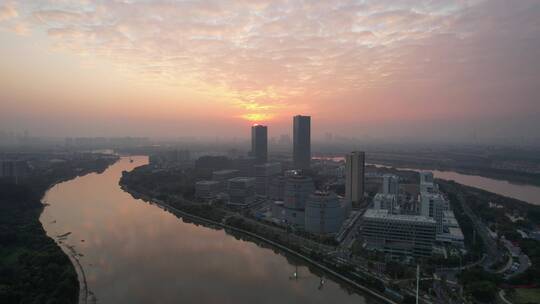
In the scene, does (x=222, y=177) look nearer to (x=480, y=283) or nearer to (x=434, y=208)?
(x=434, y=208)

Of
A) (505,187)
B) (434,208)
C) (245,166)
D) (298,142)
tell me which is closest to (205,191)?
(245,166)

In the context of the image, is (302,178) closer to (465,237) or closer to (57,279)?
(465,237)

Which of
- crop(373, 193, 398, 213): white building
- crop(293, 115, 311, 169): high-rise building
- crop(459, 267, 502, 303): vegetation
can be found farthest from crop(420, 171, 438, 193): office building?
crop(293, 115, 311, 169): high-rise building

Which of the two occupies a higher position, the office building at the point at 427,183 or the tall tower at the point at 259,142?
the tall tower at the point at 259,142

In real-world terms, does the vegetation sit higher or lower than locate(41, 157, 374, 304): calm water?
higher

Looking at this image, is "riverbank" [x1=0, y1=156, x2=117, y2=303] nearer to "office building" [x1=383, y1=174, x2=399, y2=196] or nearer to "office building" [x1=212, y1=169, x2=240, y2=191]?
"office building" [x1=212, y1=169, x2=240, y2=191]

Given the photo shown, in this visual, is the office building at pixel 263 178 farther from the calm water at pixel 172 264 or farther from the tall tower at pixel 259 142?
the tall tower at pixel 259 142

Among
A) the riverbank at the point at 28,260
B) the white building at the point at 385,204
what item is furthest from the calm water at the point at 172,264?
the white building at the point at 385,204
